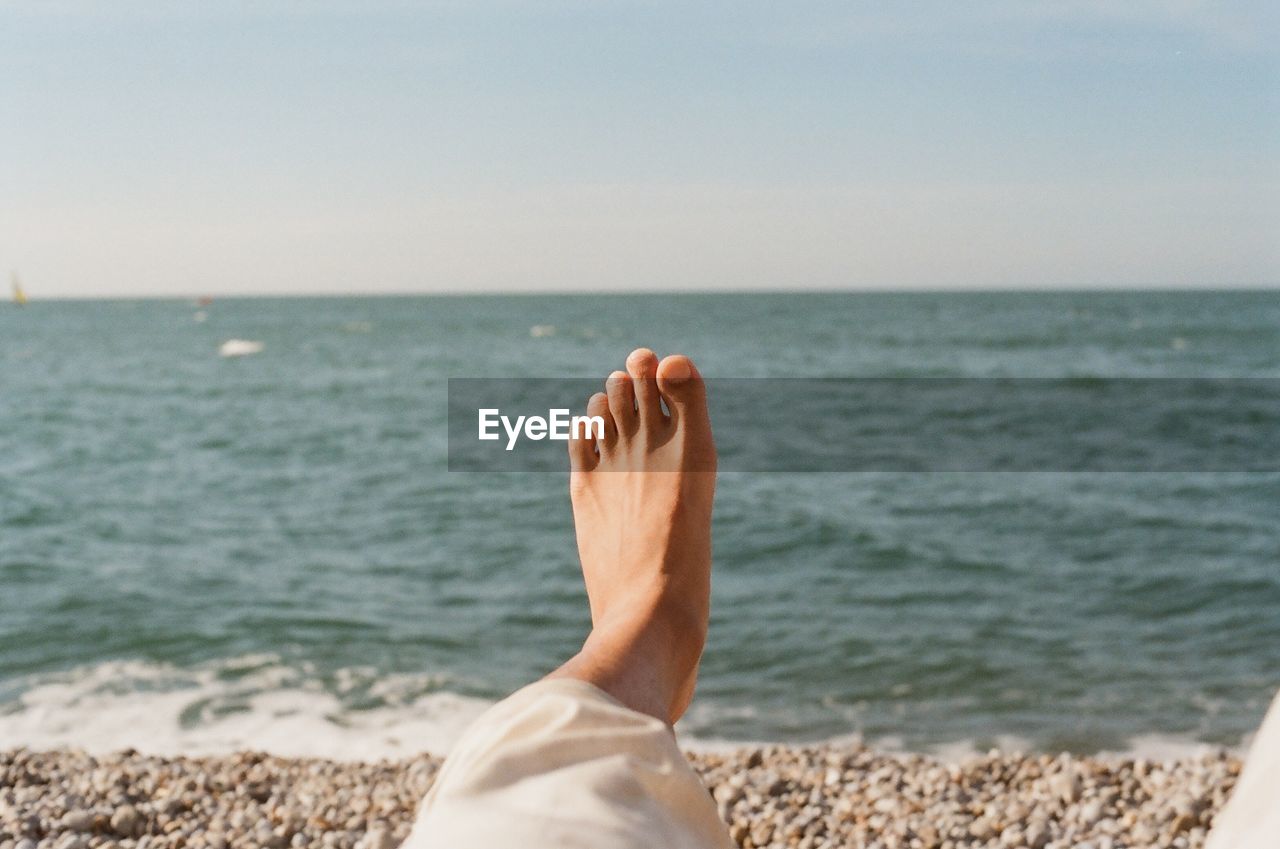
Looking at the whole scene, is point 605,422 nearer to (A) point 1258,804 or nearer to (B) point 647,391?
(B) point 647,391

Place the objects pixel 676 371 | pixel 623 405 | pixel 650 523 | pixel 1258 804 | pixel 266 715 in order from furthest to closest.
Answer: pixel 266 715 < pixel 623 405 < pixel 676 371 < pixel 650 523 < pixel 1258 804

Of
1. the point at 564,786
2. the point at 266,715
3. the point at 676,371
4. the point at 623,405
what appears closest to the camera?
the point at 564,786

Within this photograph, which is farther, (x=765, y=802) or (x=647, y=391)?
(x=647, y=391)

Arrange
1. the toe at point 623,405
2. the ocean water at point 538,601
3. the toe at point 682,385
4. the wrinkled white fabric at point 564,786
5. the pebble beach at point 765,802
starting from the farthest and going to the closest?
the ocean water at point 538,601, the toe at point 623,405, the toe at point 682,385, the pebble beach at point 765,802, the wrinkled white fabric at point 564,786

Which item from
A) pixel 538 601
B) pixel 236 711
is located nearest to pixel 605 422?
pixel 236 711

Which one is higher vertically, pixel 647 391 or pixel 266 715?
pixel 647 391

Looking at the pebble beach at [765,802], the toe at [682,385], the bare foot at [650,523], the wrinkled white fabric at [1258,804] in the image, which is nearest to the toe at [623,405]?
the bare foot at [650,523]

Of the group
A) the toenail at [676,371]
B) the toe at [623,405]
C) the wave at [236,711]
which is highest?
the toenail at [676,371]

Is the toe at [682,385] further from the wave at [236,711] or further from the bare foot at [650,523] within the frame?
the wave at [236,711]
